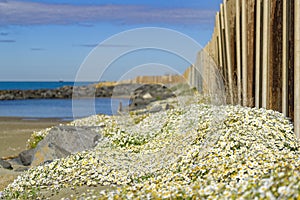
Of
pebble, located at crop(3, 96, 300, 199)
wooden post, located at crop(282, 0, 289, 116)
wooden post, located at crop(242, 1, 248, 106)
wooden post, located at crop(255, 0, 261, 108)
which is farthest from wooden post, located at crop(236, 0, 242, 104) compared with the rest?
wooden post, located at crop(282, 0, 289, 116)

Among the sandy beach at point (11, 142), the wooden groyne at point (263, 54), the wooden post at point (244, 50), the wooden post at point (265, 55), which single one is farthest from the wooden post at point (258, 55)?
the sandy beach at point (11, 142)

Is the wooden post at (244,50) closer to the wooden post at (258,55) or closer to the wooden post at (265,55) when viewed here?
the wooden post at (258,55)

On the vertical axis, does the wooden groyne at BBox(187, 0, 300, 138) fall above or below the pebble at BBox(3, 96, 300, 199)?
above

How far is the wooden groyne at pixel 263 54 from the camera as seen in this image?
23.7ft

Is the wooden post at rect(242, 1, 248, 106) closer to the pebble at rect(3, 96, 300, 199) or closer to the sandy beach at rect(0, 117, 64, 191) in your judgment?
the pebble at rect(3, 96, 300, 199)

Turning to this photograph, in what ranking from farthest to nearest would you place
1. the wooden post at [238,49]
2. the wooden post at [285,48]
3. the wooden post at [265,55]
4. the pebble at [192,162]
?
the wooden post at [238,49] → the wooden post at [265,55] → the wooden post at [285,48] → the pebble at [192,162]

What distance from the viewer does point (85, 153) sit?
7461 millimetres

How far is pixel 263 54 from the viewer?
844cm

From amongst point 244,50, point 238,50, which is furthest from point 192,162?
point 238,50

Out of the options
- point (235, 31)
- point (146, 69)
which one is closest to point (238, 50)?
point (235, 31)

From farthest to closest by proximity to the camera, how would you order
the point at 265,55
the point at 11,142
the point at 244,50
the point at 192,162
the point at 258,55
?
the point at 11,142
the point at 244,50
the point at 258,55
the point at 265,55
the point at 192,162

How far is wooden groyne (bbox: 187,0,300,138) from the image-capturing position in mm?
7230

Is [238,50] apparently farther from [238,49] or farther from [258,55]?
[258,55]

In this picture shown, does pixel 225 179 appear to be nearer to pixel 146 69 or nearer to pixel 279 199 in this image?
pixel 279 199
